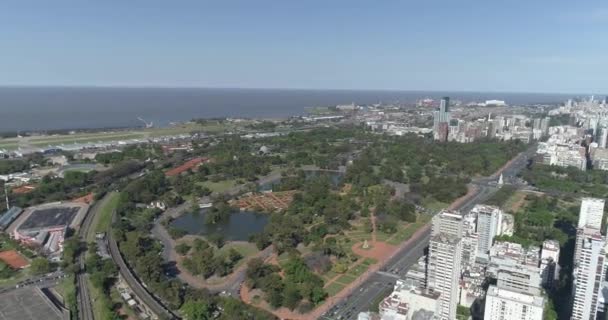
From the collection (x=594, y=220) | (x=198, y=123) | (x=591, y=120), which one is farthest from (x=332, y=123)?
(x=594, y=220)

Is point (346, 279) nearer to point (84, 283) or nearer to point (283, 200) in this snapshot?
point (84, 283)

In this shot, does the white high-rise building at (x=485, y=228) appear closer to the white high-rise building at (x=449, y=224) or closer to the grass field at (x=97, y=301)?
the white high-rise building at (x=449, y=224)

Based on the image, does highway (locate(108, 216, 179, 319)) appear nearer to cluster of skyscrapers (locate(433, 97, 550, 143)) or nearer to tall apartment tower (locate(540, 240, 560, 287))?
tall apartment tower (locate(540, 240, 560, 287))


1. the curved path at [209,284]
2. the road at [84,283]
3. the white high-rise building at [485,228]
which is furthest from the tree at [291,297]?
the white high-rise building at [485,228]

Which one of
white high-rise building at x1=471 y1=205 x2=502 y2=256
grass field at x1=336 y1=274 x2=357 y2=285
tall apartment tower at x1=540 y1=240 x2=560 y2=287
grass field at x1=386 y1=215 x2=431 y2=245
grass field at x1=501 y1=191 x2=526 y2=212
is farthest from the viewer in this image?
grass field at x1=501 y1=191 x2=526 y2=212

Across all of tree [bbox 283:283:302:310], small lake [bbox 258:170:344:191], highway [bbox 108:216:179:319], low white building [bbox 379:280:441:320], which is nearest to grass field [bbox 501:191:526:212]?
small lake [bbox 258:170:344:191]

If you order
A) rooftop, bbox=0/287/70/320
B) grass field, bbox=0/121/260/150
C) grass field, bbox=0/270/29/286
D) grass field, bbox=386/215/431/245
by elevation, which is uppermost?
grass field, bbox=0/121/260/150

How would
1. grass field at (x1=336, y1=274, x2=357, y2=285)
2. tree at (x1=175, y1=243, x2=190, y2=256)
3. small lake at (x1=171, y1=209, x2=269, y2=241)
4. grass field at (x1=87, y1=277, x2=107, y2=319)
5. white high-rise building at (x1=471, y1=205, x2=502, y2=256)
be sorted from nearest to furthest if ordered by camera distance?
1. grass field at (x1=87, y1=277, x2=107, y2=319)
2. grass field at (x1=336, y1=274, x2=357, y2=285)
3. white high-rise building at (x1=471, y1=205, x2=502, y2=256)
4. tree at (x1=175, y1=243, x2=190, y2=256)
5. small lake at (x1=171, y1=209, x2=269, y2=241)

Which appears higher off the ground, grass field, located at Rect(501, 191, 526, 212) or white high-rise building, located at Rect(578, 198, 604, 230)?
white high-rise building, located at Rect(578, 198, 604, 230)
